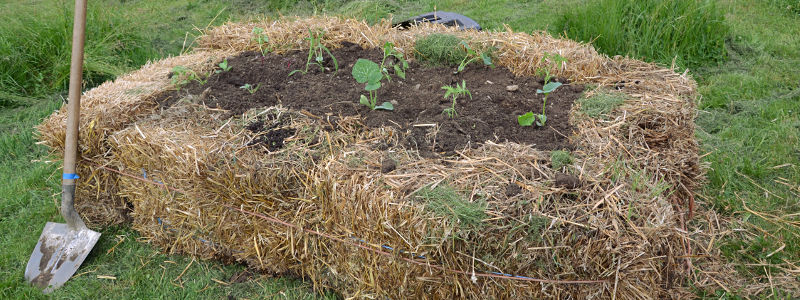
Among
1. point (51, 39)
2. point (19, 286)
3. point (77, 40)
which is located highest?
point (77, 40)

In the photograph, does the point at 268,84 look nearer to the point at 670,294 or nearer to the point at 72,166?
the point at 72,166

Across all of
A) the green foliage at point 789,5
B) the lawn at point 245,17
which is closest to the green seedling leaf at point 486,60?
the lawn at point 245,17

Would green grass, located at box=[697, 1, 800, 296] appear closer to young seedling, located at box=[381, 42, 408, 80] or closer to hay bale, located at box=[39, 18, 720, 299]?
hay bale, located at box=[39, 18, 720, 299]

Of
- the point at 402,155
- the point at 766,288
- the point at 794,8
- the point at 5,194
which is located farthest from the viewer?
the point at 794,8

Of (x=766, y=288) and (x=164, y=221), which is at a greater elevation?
(x=164, y=221)

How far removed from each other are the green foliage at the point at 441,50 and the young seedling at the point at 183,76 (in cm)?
132

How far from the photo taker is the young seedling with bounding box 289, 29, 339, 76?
11.5 feet

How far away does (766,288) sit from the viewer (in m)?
2.67

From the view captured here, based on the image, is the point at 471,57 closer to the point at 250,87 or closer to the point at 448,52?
the point at 448,52

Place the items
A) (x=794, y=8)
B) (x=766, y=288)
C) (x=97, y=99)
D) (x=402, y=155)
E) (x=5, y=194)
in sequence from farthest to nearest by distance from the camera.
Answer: (x=794, y=8)
(x=5, y=194)
(x=97, y=99)
(x=766, y=288)
(x=402, y=155)

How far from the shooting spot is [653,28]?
15.1ft

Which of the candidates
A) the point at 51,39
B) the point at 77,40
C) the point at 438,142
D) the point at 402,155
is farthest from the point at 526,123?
the point at 51,39

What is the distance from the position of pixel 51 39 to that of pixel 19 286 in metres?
2.70

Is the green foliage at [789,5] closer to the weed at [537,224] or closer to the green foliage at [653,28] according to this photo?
the green foliage at [653,28]
